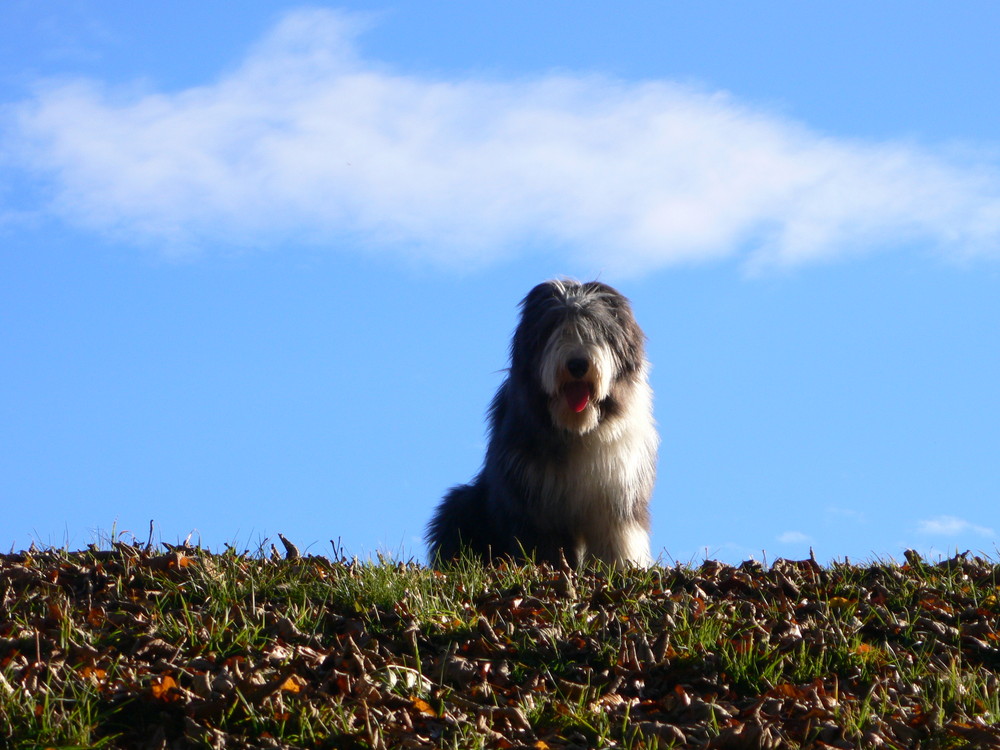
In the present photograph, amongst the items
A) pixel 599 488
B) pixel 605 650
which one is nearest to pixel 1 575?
pixel 605 650

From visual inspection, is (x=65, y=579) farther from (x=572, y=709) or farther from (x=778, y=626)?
(x=778, y=626)

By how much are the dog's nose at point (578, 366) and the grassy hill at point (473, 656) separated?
152cm

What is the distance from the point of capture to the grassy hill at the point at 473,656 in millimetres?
4340

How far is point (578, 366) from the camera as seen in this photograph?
7465mm

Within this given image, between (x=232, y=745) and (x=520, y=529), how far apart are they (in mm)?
3782

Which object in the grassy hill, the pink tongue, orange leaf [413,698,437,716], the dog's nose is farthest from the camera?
the pink tongue

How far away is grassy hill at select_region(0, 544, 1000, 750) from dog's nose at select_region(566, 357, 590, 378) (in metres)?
1.52

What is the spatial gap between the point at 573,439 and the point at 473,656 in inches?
113

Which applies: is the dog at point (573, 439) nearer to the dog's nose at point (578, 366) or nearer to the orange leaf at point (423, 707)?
the dog's nose at point (578, 366)

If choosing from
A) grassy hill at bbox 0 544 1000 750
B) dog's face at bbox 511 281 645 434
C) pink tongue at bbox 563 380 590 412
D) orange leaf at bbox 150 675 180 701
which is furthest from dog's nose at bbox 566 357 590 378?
orange leaf at bbox 150 675 180 701

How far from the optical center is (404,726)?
4.34m

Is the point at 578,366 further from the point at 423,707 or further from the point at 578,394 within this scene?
the point at 423,707

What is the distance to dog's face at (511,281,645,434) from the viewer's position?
7.50 meters

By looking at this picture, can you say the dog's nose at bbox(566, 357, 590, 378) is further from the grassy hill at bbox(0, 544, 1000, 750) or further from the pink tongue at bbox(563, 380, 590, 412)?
the grassy hill at bbox(0, 544, 1000, 750)
